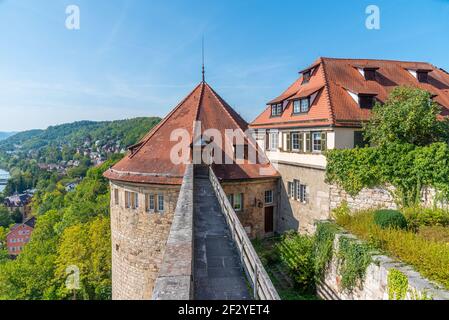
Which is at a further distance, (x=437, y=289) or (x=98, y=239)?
(x=98, y=239)

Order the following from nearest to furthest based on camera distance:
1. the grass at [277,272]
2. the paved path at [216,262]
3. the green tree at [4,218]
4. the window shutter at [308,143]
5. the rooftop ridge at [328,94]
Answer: the paved path at [216,262], the grass at [277,272], the rooftop ridge at [328,94], the window shutter at [308,143], the green tree at [4,218]

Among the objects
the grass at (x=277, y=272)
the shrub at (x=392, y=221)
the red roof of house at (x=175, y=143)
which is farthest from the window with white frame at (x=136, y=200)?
the shrub at (x=392, y=221)

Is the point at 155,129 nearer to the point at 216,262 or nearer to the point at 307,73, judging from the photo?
the point at 307,73

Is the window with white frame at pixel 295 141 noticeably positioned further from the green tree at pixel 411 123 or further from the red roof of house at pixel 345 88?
the green tree at pixel 411 123

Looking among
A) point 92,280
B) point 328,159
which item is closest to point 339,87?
point 328,159
